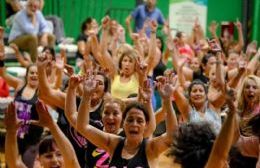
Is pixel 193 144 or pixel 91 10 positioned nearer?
pixel 193 144

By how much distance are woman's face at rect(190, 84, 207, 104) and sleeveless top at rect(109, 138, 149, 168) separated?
5.39ft

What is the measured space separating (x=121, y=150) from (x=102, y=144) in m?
0.16

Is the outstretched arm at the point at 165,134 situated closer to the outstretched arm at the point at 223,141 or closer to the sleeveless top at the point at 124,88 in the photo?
the outstretched arm at the point at 223,141

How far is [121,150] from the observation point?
137 inches

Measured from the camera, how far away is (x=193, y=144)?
8.21ft

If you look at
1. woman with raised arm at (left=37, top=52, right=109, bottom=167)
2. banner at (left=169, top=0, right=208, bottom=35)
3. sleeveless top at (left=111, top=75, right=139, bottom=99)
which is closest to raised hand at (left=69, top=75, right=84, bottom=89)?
woman with raised arm at (left=37, top=52, right=109, bottom=167)

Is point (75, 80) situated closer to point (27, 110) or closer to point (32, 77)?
point (27, 110)

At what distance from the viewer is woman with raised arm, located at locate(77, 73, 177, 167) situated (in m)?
3.41

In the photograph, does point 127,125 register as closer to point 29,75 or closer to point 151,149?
point 151,149

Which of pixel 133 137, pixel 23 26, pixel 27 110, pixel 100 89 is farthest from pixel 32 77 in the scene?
pixel 23 26

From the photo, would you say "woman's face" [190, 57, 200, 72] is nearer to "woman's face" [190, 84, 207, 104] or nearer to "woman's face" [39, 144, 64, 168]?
"woman's face" [190, 84, 207, 104]

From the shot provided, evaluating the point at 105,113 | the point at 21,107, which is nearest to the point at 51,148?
the point at 105,113

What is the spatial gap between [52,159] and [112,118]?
2.46 feet

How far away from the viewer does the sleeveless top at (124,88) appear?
566cm
